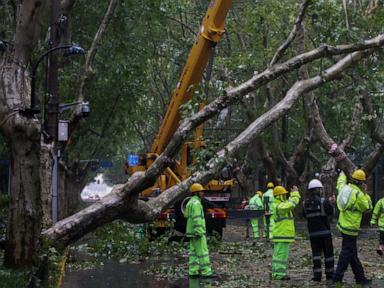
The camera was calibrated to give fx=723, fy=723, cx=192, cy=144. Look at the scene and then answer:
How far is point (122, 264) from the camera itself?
17078mm

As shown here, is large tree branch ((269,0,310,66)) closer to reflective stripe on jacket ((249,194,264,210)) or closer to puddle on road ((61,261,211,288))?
puddle on road ((61,261,211,288))

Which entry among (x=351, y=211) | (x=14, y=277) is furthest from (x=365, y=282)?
(x=14, y=277)

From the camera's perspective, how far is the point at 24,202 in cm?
971

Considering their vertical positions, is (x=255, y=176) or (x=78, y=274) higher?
(x=255, y=176)

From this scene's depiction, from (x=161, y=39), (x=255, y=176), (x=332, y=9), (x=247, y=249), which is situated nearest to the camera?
(x=332, y=9)

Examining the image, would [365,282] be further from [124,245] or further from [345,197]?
[124,245]

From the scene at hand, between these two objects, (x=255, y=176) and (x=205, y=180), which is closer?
(x=205, y=180)

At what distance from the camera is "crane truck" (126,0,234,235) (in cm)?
1811

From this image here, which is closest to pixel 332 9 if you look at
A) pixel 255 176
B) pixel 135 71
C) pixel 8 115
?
pixel 8 115

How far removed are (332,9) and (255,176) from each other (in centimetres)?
3649

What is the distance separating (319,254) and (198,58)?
24.0ft

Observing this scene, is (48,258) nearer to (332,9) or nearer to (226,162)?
(226,162)

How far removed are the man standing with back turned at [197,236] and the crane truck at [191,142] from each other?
3.00 metres

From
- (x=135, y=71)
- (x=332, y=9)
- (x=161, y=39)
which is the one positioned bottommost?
(x=332, y=9)
